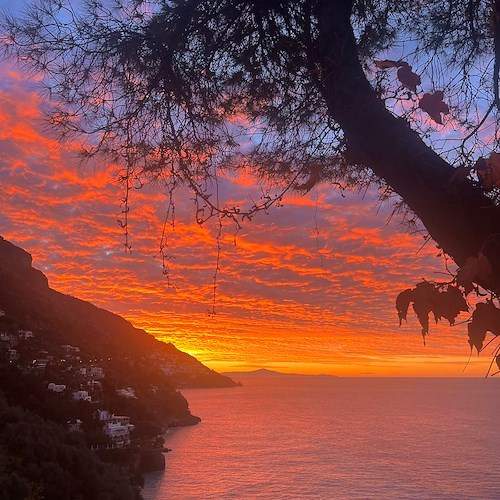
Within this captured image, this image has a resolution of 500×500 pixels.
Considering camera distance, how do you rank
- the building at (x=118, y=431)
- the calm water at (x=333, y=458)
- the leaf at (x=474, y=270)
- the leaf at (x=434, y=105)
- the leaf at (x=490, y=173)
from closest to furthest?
the leaf at (x=474, y=270) → the leaf at (x=490, y=173) → the leaf at (x=434, y=105) → the building at (x=118, y=431) → the calm water at (x=333, y=458)

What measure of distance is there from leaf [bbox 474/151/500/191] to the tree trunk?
0.04 metres

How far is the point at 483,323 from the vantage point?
147 centimetres

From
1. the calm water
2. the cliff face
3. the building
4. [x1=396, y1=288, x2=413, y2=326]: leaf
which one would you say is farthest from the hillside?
[x1=396, y1=288, x2=413, y2=326]: leaf

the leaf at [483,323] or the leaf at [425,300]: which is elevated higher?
the leaf at [425,300]

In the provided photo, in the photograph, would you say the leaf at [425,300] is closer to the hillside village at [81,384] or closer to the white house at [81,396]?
the hillside village at [81,384]

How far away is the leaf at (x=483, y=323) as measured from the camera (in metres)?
1.46

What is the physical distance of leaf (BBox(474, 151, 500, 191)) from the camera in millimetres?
1617

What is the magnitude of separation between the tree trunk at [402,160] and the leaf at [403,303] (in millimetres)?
198

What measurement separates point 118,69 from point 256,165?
99 cm

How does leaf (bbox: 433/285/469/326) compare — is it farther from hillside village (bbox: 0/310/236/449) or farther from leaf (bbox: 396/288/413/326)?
hillside village (bbox: 0/310/236/449)

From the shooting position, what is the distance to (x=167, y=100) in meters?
3.27

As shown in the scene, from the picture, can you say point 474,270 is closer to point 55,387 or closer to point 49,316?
point 55,387

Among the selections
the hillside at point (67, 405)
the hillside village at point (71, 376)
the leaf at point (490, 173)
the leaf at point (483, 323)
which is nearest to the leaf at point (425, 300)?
the leaf at point (483, 323)

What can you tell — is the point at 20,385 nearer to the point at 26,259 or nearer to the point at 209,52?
the point at 209,52
